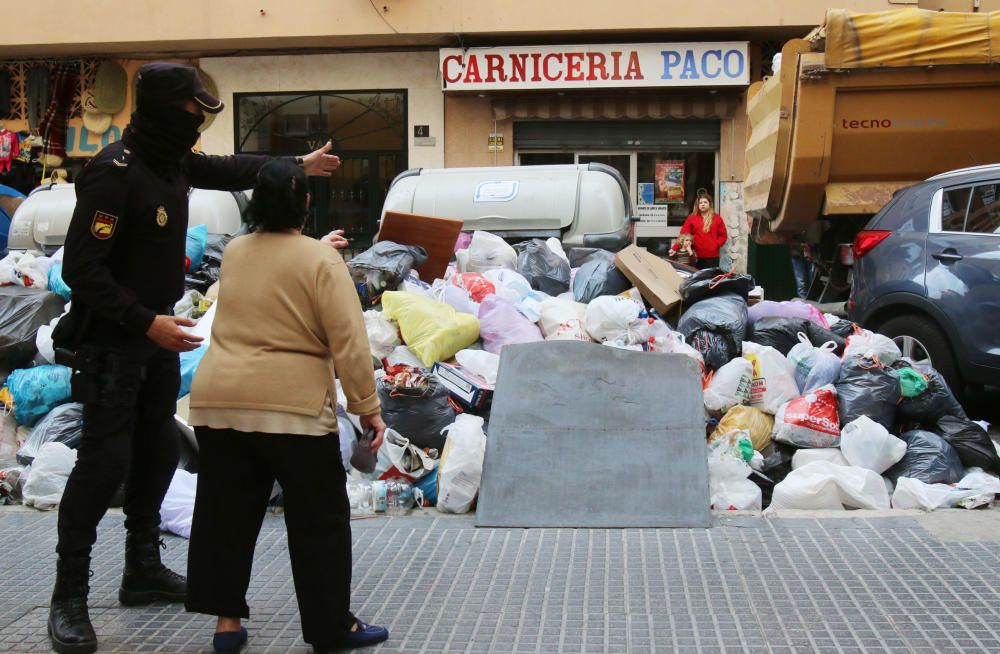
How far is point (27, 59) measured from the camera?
56.0 feet

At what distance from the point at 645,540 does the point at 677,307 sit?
8.62 feet

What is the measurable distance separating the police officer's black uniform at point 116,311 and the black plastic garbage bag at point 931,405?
3.87 m

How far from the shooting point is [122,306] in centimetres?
326

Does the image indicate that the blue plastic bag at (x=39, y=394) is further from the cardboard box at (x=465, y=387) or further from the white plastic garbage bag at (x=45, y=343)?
the cardboard box at (x=465, y=387)

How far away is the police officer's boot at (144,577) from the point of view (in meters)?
3.67

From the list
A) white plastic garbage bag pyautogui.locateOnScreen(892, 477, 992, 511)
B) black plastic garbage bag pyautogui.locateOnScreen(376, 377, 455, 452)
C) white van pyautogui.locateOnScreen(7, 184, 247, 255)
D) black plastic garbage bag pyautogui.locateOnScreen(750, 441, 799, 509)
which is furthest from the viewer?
white van pyautogui.locateOnScreen(7, 184, 247, 255)

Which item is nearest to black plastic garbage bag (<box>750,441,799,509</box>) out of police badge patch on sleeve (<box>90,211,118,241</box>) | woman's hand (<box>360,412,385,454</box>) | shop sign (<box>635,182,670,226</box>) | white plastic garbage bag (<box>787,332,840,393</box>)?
white plastic garbage bag (<box>787,332,840,393</box>)

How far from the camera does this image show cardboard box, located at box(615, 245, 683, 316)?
21.8 feet

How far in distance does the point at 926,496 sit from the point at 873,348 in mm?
1255

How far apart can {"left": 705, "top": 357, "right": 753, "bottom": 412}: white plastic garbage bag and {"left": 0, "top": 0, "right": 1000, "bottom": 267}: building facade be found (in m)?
9.19

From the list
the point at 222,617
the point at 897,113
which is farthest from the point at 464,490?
the point at 897,113

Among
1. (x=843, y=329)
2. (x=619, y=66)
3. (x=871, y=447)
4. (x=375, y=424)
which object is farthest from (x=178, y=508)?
(x=619, y=66)

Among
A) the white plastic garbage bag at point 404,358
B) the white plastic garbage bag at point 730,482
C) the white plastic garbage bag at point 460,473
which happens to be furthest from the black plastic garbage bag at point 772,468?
the white plastic garbage bag at point 404,358

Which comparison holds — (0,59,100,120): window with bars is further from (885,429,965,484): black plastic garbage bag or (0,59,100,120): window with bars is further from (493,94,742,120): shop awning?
(885,429,965,484): black plastic garbage bag
